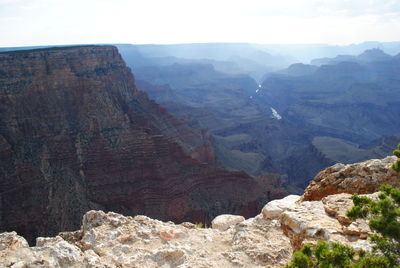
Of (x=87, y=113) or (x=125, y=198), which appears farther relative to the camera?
(x=87, y=113)

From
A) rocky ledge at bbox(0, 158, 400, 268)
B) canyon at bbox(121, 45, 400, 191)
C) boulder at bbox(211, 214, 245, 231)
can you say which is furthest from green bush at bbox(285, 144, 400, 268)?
canyon at bbox(121, 45, 400, 191)

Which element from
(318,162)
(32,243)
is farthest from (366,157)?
(32,243)

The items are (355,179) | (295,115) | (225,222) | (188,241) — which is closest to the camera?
(188,241)

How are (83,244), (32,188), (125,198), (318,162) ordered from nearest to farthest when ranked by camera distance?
(83,244), (32,188), (125,198), (318,162)

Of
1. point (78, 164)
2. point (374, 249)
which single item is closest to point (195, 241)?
point (374, 249)

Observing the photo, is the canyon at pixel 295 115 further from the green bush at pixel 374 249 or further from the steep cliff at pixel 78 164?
the green bush at pixel 374 249

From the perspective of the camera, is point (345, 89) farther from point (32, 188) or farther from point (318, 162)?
point (32, 188)

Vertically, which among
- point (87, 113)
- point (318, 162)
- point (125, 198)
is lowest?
point (318, 162)

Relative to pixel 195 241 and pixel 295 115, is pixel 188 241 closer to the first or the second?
pixel 195 241
